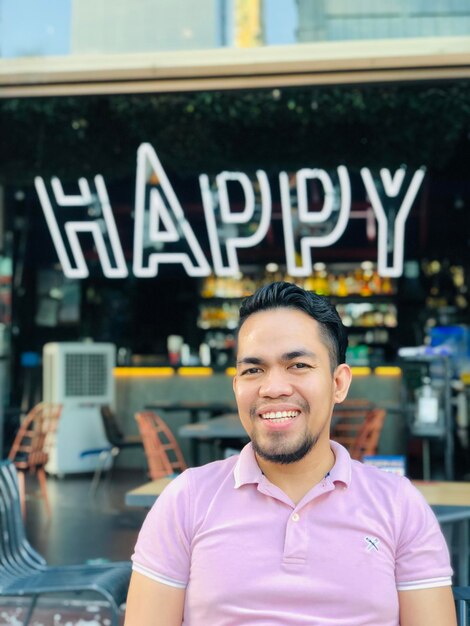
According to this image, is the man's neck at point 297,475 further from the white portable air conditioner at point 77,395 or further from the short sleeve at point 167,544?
the white portable air conditioner at point 77,395

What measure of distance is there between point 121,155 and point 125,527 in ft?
12.1

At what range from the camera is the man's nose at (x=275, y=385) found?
1654 mm

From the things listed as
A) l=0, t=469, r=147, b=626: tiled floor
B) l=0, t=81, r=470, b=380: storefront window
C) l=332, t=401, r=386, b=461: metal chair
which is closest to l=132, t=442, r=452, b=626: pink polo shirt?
l=0, t=469, r=147, b=626: tiled floor

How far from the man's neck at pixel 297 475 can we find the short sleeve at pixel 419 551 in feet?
0.59

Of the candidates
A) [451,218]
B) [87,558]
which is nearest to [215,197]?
[451,218]

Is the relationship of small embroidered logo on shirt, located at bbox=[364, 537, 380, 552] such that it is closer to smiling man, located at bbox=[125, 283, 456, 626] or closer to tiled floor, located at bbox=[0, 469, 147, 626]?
smiling man, located at bbox=[125, 283, 456, 626]

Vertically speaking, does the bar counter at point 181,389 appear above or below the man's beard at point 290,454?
below

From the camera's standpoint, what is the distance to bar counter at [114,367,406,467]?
31.5ft

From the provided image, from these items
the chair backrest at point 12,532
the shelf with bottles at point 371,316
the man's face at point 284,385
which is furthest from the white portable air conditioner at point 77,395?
the man's face at point 284,385

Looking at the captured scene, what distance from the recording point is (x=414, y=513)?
166cm

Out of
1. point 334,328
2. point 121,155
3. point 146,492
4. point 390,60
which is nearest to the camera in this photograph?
point 334,328

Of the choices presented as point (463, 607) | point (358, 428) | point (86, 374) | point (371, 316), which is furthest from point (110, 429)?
point (463, 607)

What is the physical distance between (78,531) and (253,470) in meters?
4.90

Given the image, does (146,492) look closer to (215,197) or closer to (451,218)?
(215,197)
